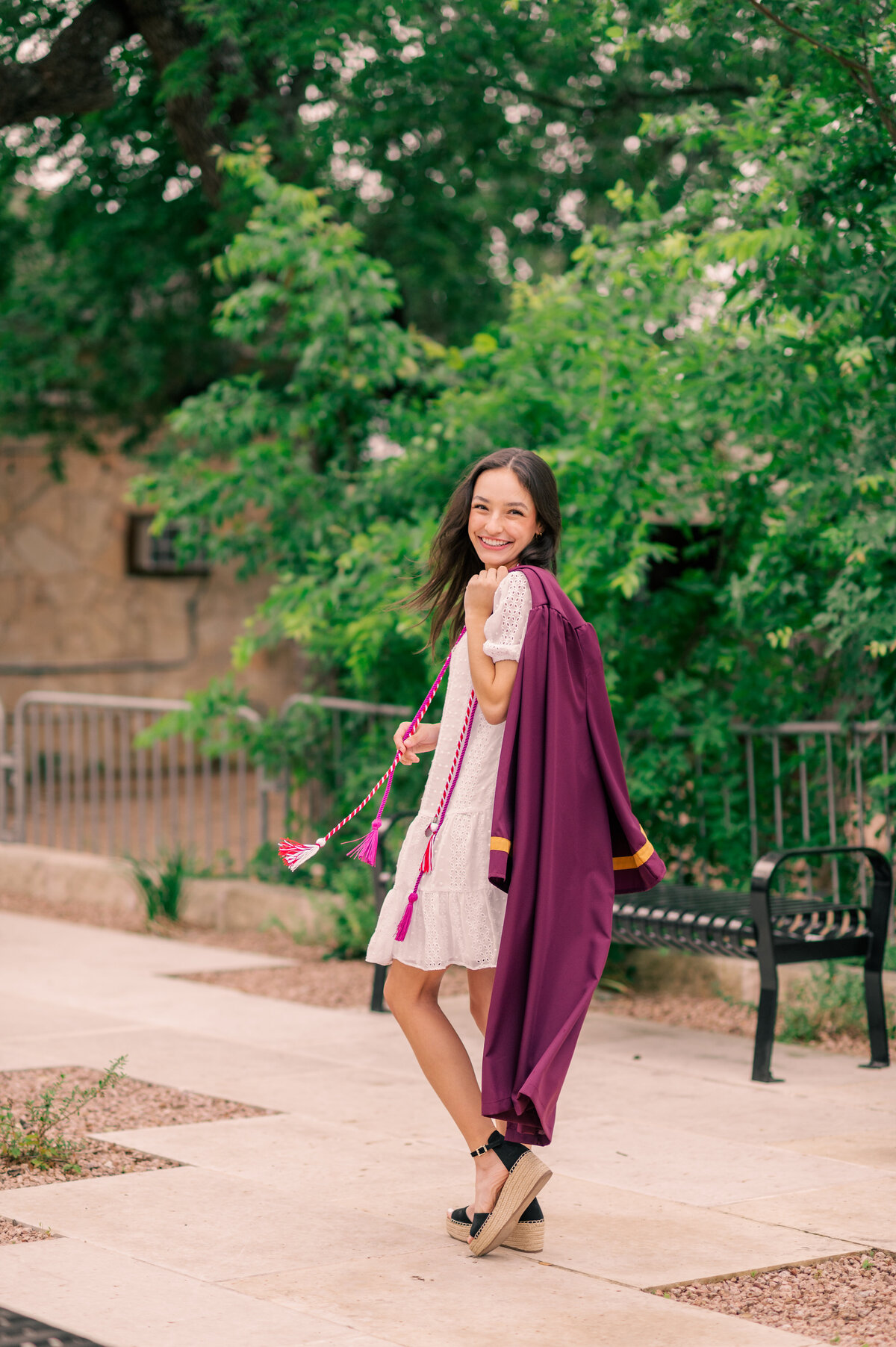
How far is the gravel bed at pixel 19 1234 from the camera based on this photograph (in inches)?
158

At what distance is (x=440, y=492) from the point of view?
8.05 meters

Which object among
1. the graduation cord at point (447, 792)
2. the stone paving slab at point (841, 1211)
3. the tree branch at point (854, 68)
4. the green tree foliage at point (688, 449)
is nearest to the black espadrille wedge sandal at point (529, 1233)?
the stone paving slab at point (841, 1211)

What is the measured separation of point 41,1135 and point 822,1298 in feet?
7.17

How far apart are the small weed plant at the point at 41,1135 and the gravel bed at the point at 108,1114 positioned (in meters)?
0.02

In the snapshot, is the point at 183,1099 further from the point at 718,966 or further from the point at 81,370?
the point at 81,370

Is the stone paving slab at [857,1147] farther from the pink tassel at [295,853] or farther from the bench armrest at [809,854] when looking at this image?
the pink tassel at [295,853]

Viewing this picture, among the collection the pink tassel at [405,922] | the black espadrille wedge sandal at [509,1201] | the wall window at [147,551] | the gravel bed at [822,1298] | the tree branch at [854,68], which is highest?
the tree branch at [854,68]

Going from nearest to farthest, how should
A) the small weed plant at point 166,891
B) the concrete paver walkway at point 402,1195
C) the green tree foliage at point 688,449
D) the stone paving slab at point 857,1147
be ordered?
the concrete paver walkway at point 402,1195
the stone paving slab at point 857,1147
the green tree foliage at point 688,449
the small weed plant at point 166,891

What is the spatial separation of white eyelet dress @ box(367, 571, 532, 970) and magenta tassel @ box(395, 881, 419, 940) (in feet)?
0.04

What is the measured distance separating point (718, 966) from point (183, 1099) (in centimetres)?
258

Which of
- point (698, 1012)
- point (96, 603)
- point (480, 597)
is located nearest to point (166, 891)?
point (698, 1012)

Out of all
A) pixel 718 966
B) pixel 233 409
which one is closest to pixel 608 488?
pixel 718 966

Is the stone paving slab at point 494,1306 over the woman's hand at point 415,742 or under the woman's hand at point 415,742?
under

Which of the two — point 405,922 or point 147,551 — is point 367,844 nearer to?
point 405,922
